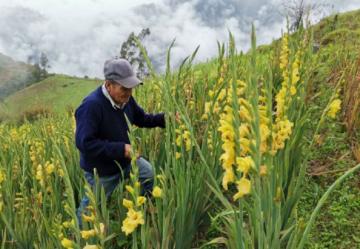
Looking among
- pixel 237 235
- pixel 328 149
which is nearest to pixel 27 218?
pixel 237 235

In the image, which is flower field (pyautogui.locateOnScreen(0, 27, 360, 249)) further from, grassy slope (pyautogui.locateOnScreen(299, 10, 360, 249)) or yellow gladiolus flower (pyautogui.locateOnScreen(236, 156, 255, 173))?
grassy slope (pyautogui.locateOnScreen(299, 10, 360, 249))

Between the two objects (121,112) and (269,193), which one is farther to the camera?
(121,112)

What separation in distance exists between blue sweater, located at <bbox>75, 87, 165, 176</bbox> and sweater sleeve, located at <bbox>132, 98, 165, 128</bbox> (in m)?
0.12

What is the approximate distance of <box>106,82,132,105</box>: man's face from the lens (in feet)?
8.48

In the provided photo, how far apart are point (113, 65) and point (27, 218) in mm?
1040

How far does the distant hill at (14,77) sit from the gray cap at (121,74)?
125 feet

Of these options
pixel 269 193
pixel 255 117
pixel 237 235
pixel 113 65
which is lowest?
pixel 237 235

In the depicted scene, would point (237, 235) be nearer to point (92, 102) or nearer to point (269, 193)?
point (269, 193)

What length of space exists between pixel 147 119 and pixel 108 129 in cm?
36

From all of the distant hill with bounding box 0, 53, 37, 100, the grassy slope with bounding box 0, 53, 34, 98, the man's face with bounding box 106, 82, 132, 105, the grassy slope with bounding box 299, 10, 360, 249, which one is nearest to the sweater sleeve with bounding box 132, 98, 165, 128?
the man's face with bounding box 106, 82, 132, 105

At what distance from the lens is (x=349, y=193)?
8.96 ft

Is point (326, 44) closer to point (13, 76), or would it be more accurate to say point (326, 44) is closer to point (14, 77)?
point (14, 77)

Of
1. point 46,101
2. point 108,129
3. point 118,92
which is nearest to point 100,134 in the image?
point 108,129

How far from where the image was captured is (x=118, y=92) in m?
2.60
